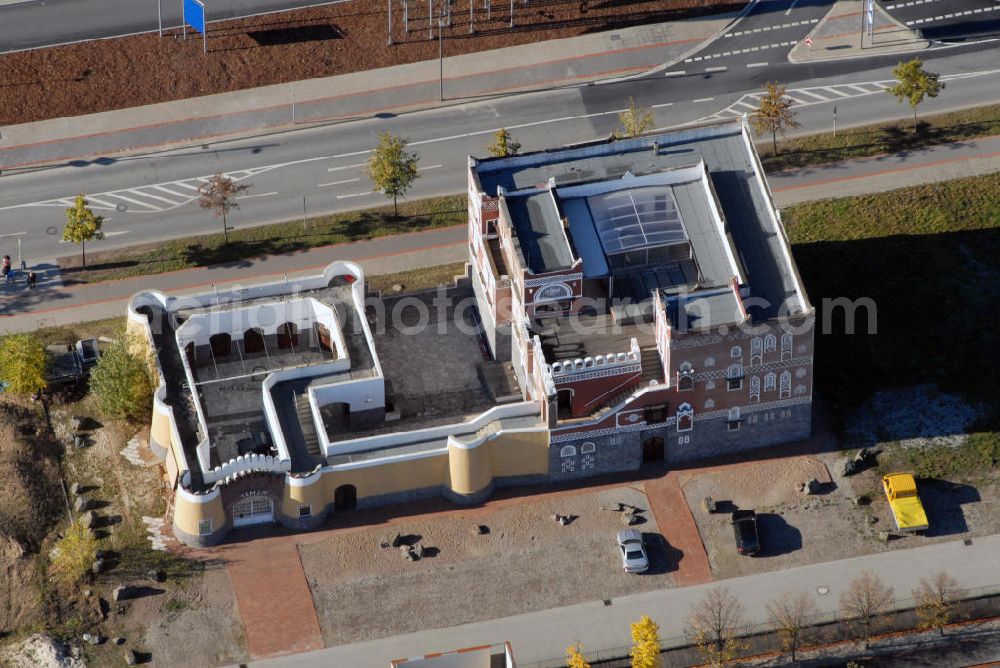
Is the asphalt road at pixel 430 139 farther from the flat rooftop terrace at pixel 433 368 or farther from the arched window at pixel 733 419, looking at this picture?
the arched window at pixel 733 419

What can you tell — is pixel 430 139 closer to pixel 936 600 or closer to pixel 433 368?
pixel 433 368

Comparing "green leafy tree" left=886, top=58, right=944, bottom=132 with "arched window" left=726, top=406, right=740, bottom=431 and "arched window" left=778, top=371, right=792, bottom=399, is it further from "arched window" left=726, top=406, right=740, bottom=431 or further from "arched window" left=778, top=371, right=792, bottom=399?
"arched window" left=726, top=406, right=740, bottom=431

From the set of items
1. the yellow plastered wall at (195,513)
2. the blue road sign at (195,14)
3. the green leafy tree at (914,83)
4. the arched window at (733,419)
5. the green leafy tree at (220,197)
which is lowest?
the yellow plastered wall at (195,513)

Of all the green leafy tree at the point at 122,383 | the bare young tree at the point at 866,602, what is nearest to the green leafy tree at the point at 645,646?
the bare young tree at the point at 866,602

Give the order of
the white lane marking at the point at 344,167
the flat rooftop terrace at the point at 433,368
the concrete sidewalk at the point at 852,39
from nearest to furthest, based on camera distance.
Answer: the flat rooftop terrace at the point at 433,368 < the white lane marking at the point at 344,167 < the concrete sidewalk at the point at 852,39

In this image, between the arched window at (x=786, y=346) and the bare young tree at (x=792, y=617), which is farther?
the arched window at (x=786, y=346)

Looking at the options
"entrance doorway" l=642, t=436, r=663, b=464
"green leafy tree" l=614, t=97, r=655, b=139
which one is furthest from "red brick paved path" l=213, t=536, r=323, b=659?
"green leafy tree" l=614, t=97, r=655, b=139

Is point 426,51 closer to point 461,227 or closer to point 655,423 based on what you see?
point 461,227
